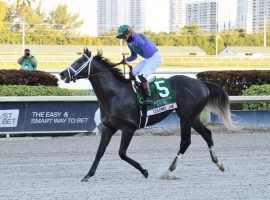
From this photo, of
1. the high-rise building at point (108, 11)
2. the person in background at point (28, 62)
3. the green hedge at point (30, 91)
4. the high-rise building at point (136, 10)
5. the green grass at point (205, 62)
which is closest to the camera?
the green hedge at point (30, 91)

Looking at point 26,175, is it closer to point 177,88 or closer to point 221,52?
point 177,88

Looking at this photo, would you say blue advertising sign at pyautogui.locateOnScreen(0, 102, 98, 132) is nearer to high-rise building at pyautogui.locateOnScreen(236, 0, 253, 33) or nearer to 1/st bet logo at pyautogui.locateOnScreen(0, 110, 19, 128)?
1/st bet logo at pyautogui.locateOnScreen(0, 110, 19, 128)

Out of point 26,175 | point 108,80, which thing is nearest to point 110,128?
point 108,80

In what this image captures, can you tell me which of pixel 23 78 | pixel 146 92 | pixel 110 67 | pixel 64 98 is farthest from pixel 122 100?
pixel 23 78

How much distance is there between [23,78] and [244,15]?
11868 cm

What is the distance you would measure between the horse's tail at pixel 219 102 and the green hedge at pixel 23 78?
5.88 m

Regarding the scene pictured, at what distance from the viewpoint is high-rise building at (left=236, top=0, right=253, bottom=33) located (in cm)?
12209

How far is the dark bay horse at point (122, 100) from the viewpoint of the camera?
317 inches

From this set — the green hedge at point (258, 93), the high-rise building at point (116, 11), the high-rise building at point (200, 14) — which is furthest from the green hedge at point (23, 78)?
the high-rise building at point (200, 14)

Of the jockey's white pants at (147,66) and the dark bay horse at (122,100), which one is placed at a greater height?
the jockey's white pants at (147,66)

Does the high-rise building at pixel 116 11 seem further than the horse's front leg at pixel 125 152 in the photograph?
Yes

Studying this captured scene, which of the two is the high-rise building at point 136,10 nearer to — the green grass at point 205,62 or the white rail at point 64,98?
the green grass at point 205,62

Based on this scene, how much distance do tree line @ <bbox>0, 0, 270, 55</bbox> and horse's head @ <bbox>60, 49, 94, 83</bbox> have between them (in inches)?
2373

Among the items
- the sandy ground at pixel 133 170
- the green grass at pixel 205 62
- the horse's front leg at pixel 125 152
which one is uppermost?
the horse's front leg at pixel 125 152
